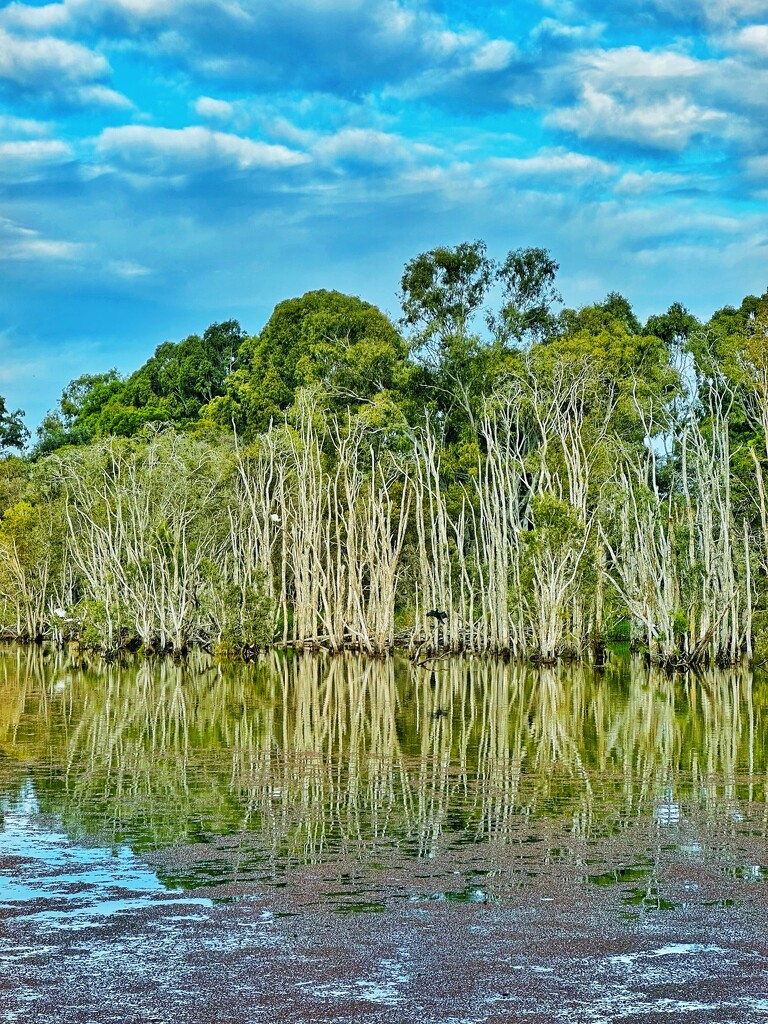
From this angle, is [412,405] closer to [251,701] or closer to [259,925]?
[251,701]

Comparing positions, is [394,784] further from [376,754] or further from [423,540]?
[423,540]

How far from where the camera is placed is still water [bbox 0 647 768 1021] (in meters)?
10.6

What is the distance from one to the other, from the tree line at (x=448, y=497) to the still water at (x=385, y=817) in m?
12.6

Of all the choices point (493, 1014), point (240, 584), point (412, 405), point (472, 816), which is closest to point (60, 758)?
point (472, 816)

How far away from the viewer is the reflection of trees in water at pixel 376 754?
1479 centimetres

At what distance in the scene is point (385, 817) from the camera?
14977mm

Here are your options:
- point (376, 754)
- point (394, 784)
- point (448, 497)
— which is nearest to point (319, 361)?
point (448, 497)

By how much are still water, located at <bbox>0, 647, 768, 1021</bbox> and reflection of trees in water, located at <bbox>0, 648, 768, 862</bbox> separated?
0.22ft

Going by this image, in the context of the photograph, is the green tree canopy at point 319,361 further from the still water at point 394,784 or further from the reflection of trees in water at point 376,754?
the still water at point 394,784

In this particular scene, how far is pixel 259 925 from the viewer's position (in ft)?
33.7

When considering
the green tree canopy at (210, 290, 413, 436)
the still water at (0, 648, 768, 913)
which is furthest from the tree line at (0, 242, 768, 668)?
the still water at (0, 648, 768, 913)

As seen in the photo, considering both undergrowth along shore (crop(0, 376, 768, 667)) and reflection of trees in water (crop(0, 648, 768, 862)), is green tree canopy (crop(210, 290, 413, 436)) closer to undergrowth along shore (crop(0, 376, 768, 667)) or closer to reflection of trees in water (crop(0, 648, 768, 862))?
undergrowth along shore (crop(0, 376, 768, 667))

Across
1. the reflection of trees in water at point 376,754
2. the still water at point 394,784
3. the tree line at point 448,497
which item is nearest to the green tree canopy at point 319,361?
the tree line at point 448,497

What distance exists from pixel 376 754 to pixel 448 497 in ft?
115
